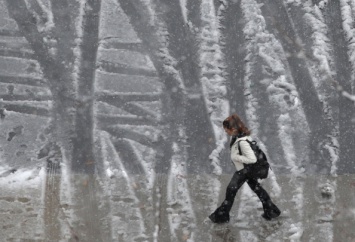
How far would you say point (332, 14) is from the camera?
12164 mm

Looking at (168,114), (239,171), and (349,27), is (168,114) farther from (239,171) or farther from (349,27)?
(349,27)

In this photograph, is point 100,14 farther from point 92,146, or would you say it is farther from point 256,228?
point 256,228

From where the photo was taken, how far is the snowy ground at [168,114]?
8953 millimetres

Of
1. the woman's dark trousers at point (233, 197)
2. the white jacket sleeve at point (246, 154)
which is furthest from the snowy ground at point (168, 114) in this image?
the white jacket sleeve at point (246, 154)

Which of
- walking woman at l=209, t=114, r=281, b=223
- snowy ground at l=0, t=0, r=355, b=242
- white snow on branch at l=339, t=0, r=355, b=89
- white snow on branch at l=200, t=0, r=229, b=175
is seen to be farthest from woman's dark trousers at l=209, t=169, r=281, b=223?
white snow on branch at l=339, t=0, r=355, b=89

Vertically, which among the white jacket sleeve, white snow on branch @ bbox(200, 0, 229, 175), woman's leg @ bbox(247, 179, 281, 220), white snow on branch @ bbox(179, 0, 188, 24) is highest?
white snow on branch @ bbox(179, 0, 188, 24)

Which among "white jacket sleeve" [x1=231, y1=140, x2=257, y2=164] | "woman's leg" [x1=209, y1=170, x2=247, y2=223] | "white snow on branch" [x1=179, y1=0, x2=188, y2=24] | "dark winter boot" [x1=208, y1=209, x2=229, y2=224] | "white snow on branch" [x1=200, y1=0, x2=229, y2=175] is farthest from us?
"white snow on branch" [x1=179, y1=0, x2=188, y2=24]

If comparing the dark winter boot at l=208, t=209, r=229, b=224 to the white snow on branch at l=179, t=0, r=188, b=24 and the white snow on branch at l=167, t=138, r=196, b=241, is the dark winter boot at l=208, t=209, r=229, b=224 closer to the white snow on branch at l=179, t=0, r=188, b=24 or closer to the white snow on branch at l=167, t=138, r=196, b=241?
the white snow on branch at l=167, t=138, r=196, b=241

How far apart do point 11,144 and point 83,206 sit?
5.72 ft

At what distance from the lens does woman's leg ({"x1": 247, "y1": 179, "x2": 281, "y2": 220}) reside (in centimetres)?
850

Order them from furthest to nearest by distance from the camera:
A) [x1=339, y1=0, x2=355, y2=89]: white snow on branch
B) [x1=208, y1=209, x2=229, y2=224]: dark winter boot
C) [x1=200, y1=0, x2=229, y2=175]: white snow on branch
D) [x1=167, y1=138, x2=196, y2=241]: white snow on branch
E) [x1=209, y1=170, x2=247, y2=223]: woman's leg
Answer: [x1=339, y1=0, x2=355, y2=89]: white snow on branch < [x1=200, y1=0, x2=229, y2=175]: white snow on branch < [x1=167, y1=138, x2=196, y2=241]: white snow on branch < [x1=208, y1=209, x2=229, y2=224]: dark winter boot < [x1=209, y1=170, x2=247, y2=223]: woman's leg

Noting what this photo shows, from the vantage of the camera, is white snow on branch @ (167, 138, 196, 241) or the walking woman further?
white snow on branch @ (167, 138, 196, 241)

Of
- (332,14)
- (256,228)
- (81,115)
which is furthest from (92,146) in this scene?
(332,14)

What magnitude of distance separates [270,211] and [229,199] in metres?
0.60
